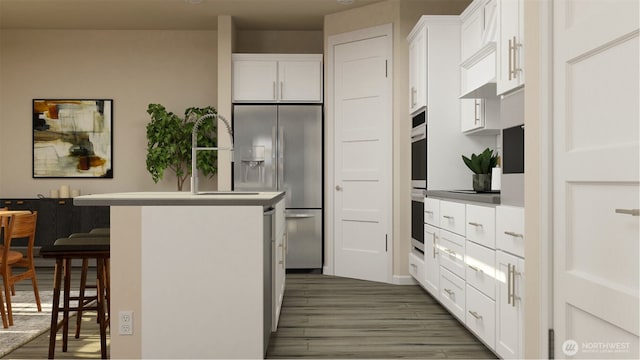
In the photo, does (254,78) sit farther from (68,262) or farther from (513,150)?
(513,150)

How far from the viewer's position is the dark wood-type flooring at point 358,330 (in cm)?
312

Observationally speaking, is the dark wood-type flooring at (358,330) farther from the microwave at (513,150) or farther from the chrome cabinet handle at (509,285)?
the microwave at (513,150)

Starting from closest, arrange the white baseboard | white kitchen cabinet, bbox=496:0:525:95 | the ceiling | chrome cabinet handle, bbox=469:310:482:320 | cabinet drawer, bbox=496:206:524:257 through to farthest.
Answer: cabinet drawer, bbox=496:206:524:257 → white kitchen cabinet, bbox=496:0:525:95 → chrome cabinet handle, bbox=469:310:482:320 → the white baseboard → the ceiling

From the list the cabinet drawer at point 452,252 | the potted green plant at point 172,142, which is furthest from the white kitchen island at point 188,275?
the potted green plant at point 172,142

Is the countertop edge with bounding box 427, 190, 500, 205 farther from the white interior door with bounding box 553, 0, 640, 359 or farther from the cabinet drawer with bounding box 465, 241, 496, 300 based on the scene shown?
the white interior door with bounding box 553, 0, 640, 359

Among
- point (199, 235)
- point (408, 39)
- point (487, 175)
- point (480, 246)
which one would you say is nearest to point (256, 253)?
point (199, 235)

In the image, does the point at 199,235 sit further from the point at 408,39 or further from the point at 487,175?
the point at 408,39

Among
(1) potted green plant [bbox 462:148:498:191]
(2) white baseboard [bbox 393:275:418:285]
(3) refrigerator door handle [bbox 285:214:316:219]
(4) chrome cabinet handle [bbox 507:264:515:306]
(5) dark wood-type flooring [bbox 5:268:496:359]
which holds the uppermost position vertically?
(1) potted green plant [bbox 462:148:498:191]

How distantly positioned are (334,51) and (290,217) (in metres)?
1.82

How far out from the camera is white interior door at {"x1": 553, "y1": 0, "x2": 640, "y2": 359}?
4.75ft

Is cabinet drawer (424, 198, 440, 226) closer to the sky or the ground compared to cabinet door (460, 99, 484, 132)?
closer to the ground

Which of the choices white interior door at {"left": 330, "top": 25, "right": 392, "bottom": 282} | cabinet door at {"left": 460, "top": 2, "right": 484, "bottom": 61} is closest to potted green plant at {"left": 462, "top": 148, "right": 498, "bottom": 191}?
cabinet door at {"left": 460, "top": 2, "right": 484, "bottom": 61}

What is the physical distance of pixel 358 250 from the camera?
18.1 ft

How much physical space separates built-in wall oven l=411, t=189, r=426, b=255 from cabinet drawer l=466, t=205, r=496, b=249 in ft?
4.21
